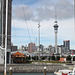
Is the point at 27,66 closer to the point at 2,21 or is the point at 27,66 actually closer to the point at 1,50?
the point at 1,50

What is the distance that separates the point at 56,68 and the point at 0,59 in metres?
15.2

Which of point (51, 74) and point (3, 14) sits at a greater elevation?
point (3, 14)

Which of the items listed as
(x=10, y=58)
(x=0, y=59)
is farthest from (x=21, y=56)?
(x=0, y=59)

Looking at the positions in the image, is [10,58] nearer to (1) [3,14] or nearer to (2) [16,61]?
(2) [16,61]

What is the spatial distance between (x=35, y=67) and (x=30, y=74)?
3435 millimetres

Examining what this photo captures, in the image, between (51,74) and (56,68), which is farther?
(56,68)

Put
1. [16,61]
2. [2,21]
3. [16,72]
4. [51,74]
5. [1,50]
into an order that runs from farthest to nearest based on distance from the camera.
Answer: [16,61]
[2,21]
[1,50]
[16,72]
[51,74]

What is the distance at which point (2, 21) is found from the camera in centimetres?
4956

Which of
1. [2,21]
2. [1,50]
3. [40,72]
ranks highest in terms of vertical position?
[2,21]

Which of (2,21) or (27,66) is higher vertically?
(2,21)

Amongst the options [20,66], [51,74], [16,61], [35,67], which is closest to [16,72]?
[20,66]

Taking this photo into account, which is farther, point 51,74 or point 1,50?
point 1,50

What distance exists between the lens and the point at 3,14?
5234 centimetres

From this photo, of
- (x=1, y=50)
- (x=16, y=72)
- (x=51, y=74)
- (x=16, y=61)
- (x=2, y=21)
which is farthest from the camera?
(x=16, y=61)
